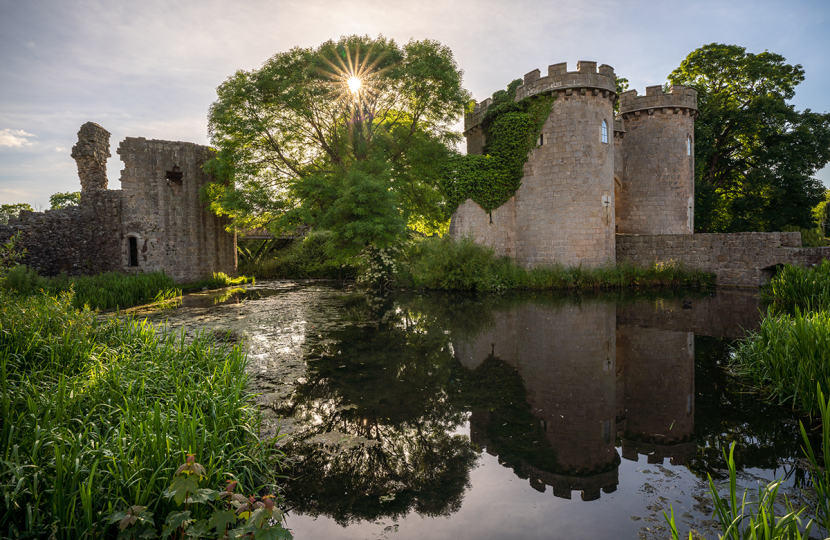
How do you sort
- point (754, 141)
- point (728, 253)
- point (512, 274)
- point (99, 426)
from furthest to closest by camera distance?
point (754, 141), point (728, 253), point (512, 274), point (99, 426)

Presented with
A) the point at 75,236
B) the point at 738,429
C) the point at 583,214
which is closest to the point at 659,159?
the point at 583,214

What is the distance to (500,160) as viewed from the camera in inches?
696

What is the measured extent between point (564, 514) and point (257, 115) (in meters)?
17.0

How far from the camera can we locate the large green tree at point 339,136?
50.3ft

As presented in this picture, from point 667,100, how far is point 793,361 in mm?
18432

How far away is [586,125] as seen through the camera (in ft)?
52.3

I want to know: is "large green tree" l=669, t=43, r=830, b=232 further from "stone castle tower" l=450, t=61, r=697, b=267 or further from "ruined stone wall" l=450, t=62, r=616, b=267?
"ruined stone wall" l=450, t=62, r=616, b=267

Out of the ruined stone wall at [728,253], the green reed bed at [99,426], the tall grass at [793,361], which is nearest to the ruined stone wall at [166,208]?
the green reed bed at [99,426]

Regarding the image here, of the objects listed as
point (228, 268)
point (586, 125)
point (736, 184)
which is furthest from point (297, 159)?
point (736, 184)

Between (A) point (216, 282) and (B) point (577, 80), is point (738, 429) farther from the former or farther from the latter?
(A) point (216, 282)

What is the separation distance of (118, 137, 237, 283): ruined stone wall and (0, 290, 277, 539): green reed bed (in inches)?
426

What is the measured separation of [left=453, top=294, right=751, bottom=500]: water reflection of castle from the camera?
350 centimetres

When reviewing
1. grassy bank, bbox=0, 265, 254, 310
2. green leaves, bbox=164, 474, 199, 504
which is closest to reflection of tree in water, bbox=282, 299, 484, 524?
green leaves, bbox=164, 474, 199, 504

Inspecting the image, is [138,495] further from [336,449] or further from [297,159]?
[297,159]
